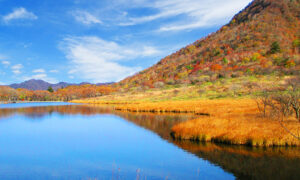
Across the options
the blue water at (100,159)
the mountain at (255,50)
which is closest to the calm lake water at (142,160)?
the blue water at (100,159)

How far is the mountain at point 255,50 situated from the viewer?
112 metres

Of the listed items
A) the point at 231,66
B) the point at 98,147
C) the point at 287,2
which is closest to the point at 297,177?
the point at 98,147

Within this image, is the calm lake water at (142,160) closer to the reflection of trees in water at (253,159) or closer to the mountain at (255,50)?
the reflection of trees in water at (253,159)

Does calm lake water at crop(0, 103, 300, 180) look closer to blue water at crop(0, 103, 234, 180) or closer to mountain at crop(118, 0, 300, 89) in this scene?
blue water at crop(0, 103, 234, 180)

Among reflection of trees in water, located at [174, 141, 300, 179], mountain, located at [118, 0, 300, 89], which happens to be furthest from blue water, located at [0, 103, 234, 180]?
mountain, located at [118, 0, 300, 89]

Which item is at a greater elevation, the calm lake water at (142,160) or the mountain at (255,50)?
the mountain at (255,50)

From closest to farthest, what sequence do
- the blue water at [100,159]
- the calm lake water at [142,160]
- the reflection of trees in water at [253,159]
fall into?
the reflection of trees in water at [253,159], the calm lake water at [142,160], the blue water at [100,159]

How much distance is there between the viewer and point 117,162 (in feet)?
52.6

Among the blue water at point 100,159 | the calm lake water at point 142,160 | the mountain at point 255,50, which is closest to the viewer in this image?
the calm lake water at point 142,160

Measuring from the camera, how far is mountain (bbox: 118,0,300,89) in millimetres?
111812

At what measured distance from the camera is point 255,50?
136375 millimetres

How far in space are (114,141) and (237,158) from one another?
12.4 m

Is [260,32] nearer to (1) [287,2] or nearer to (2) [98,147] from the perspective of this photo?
(1) [287,2]

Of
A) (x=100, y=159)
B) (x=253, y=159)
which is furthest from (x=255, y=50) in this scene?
(x=100, y=159)
